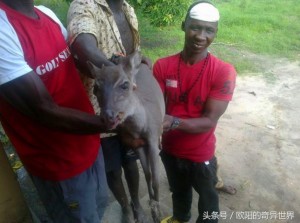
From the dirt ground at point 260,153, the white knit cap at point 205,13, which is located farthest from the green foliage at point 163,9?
the white knit cap at point 205,13

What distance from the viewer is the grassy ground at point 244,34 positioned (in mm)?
8883

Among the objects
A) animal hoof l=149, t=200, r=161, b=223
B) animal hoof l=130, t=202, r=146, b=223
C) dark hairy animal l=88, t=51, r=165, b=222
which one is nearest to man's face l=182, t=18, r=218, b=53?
dark hairy animal l=88, t=51, r=165, b=222

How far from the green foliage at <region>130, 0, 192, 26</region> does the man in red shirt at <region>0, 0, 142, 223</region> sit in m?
5.39

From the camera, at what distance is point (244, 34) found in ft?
32.9

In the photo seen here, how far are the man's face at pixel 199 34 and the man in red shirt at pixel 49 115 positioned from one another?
3.10ft

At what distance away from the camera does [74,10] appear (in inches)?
101

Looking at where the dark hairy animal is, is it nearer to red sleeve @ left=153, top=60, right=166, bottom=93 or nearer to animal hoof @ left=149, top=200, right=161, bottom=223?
animal hoof @ left=149, top=200, right=161, bottom=223

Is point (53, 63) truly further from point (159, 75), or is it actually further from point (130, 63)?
point (159, 75)

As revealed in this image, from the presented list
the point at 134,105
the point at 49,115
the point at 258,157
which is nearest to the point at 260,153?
the point at 258,157

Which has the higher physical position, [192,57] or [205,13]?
[205,13]

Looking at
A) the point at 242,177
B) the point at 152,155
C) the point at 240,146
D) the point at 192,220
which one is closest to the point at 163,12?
the point at 240,146

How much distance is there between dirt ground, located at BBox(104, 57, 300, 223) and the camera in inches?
157

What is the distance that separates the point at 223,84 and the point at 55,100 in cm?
126

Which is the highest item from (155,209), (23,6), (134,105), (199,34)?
(23,6)
